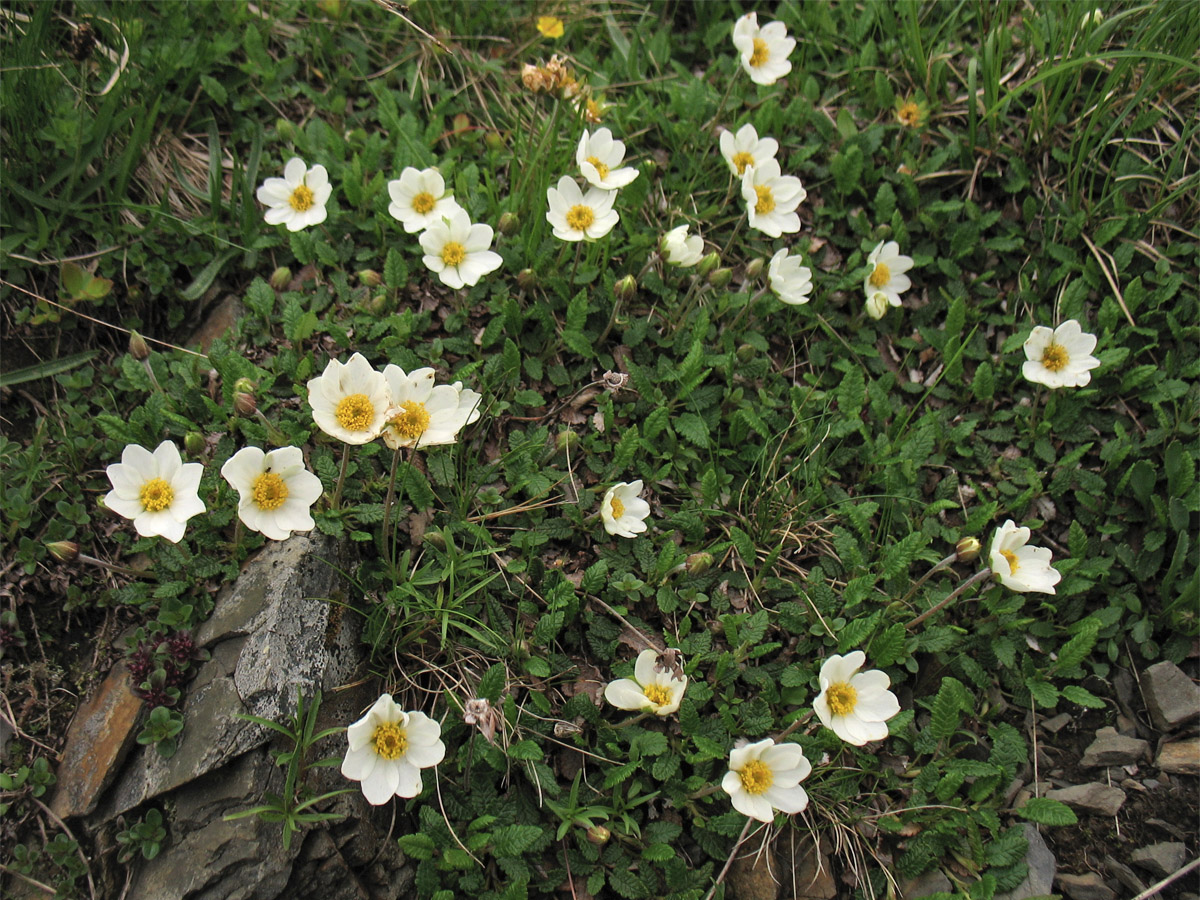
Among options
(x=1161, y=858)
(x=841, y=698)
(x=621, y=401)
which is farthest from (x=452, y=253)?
(x=1161, y=858)

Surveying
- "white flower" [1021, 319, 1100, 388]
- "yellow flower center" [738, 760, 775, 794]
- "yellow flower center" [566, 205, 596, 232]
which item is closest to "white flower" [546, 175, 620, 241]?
"yellow flower center" [566, 205, 596, 232]

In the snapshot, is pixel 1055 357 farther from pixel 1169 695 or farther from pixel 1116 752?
pixel 1116 752

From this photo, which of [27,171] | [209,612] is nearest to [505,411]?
[209,612]

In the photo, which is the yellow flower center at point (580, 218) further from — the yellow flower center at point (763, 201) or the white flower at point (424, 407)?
the white flower at point (424, 407)

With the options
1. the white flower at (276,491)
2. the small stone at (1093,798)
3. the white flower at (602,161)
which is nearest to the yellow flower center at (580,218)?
the white flower at (602,161)

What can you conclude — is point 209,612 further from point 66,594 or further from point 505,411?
point 505,411

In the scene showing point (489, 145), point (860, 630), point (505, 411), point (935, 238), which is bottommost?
point (860, 630)

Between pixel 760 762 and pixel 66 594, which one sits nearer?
pixel 760 762

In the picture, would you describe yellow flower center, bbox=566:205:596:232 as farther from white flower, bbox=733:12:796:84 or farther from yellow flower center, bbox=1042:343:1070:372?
yellow flower center, bbox=1042:343:1070:372
